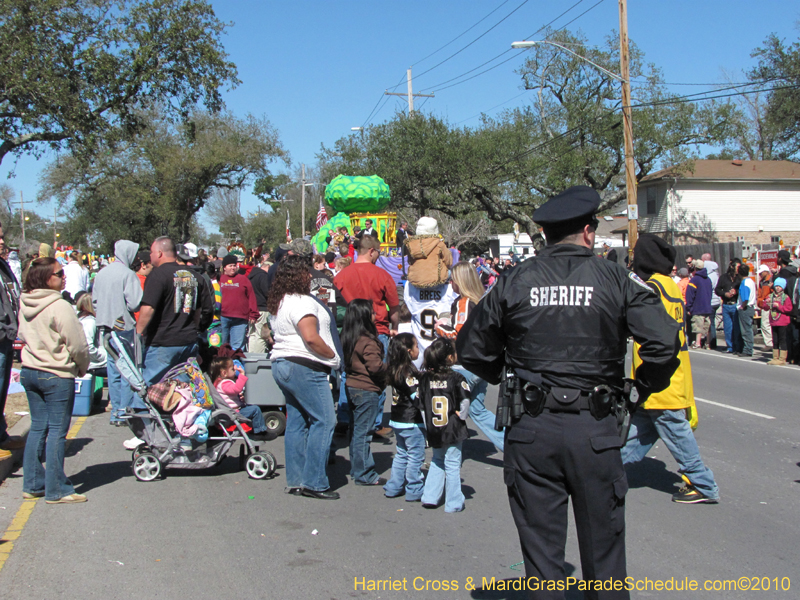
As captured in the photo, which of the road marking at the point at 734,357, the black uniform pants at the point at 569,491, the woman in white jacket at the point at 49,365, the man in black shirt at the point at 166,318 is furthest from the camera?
the road marking at the point at 734,357

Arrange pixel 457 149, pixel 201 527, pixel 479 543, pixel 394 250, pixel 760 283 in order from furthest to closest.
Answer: pixel 457 149 < pixel 394 250 < pixel 760 283 < pixel 201 527 < pixel 479 543

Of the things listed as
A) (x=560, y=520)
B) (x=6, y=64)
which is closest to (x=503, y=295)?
(x=560, y=520)

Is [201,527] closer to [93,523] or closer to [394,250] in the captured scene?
[93,523]

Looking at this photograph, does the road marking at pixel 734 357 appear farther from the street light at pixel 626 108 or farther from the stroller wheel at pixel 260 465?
the stroller wheel at pixel 260 465

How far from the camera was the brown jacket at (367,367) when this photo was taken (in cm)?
589

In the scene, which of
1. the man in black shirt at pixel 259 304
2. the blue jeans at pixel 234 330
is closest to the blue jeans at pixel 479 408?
the man in black shirt at pixel 259 304

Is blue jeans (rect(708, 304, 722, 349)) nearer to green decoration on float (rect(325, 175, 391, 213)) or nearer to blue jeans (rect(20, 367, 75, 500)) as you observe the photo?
green decoration on float (rect(325, 175, 391, 213))

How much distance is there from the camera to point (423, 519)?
521 cm

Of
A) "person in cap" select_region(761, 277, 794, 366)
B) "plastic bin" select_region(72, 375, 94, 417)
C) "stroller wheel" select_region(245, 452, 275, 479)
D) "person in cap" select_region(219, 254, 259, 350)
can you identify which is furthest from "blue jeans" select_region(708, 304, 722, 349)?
"plastic bin" select_region(72, 375, 94, 417)

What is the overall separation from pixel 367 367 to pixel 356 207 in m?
12.3

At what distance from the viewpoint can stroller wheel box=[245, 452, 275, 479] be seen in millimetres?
6234

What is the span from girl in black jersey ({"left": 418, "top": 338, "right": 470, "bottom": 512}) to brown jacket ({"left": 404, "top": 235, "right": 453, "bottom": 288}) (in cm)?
142

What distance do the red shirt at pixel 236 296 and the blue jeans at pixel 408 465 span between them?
5.42 m

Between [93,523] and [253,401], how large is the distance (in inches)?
106
